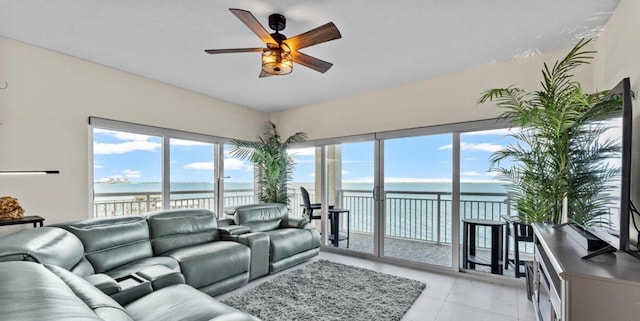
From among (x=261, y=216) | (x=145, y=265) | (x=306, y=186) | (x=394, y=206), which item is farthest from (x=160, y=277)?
(x=394, y=206)

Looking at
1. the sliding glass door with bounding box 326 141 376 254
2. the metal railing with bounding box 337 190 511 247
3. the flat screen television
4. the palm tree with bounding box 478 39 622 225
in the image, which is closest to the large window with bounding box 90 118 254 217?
the sliding glass door with bounding box 326 141 376 254

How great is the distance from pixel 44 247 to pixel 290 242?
258 cm

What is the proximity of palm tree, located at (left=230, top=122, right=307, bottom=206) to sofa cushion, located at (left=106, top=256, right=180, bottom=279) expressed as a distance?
2.55m

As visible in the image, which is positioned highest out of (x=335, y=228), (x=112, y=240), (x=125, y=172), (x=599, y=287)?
(x=125, y=172)

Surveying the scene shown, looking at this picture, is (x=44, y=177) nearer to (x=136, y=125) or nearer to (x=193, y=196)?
(x=136, y=125)

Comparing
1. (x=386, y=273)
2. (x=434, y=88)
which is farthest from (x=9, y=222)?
(x=434, y=88)

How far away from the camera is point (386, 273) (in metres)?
3.68

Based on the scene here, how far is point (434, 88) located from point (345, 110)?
1.47m

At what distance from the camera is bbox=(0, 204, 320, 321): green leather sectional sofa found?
1006 millimetres

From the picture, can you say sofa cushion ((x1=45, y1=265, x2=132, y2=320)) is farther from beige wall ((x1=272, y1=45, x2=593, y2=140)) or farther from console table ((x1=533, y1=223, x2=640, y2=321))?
beige wall ((x1=272, y1=45, x2=593, y2=140))

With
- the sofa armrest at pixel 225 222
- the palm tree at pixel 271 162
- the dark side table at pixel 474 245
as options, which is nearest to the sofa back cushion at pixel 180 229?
the sofa armrest at pixel 225 222

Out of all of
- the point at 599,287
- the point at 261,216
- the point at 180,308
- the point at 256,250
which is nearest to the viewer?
the point at 599,287

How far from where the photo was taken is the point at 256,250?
3438 mm

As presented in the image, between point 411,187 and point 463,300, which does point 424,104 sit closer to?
point 411,187
